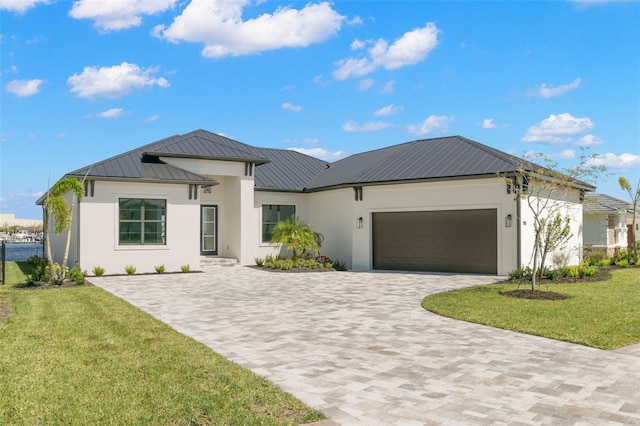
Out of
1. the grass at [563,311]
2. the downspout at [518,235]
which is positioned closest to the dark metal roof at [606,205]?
the downspout at [518,235]

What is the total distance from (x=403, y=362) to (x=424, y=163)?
1415 cm

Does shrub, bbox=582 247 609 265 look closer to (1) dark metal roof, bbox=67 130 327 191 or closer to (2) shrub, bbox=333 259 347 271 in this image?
(2) shrub, bbox=333 259 347 271

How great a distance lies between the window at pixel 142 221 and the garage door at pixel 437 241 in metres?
8.43

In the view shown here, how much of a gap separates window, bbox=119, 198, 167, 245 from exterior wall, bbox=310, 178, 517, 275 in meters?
7.31

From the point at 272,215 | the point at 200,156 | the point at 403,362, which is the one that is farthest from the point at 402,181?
the point at 403,362

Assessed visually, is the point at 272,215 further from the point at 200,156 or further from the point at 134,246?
the point at 134,246

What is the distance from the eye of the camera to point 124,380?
538 centimetres

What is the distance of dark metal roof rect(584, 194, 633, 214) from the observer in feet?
81.6

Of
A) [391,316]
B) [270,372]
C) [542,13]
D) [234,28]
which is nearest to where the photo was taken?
[270,372]

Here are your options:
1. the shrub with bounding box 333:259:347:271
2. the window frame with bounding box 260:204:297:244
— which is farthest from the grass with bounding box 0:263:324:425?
the window frame with bounding box 260:204:297:244

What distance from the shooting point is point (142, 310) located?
10.2 metres

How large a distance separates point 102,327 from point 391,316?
17.2ft

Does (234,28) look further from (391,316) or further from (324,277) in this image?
(391,316)

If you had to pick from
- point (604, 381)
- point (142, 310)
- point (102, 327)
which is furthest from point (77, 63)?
point (604, 381)
